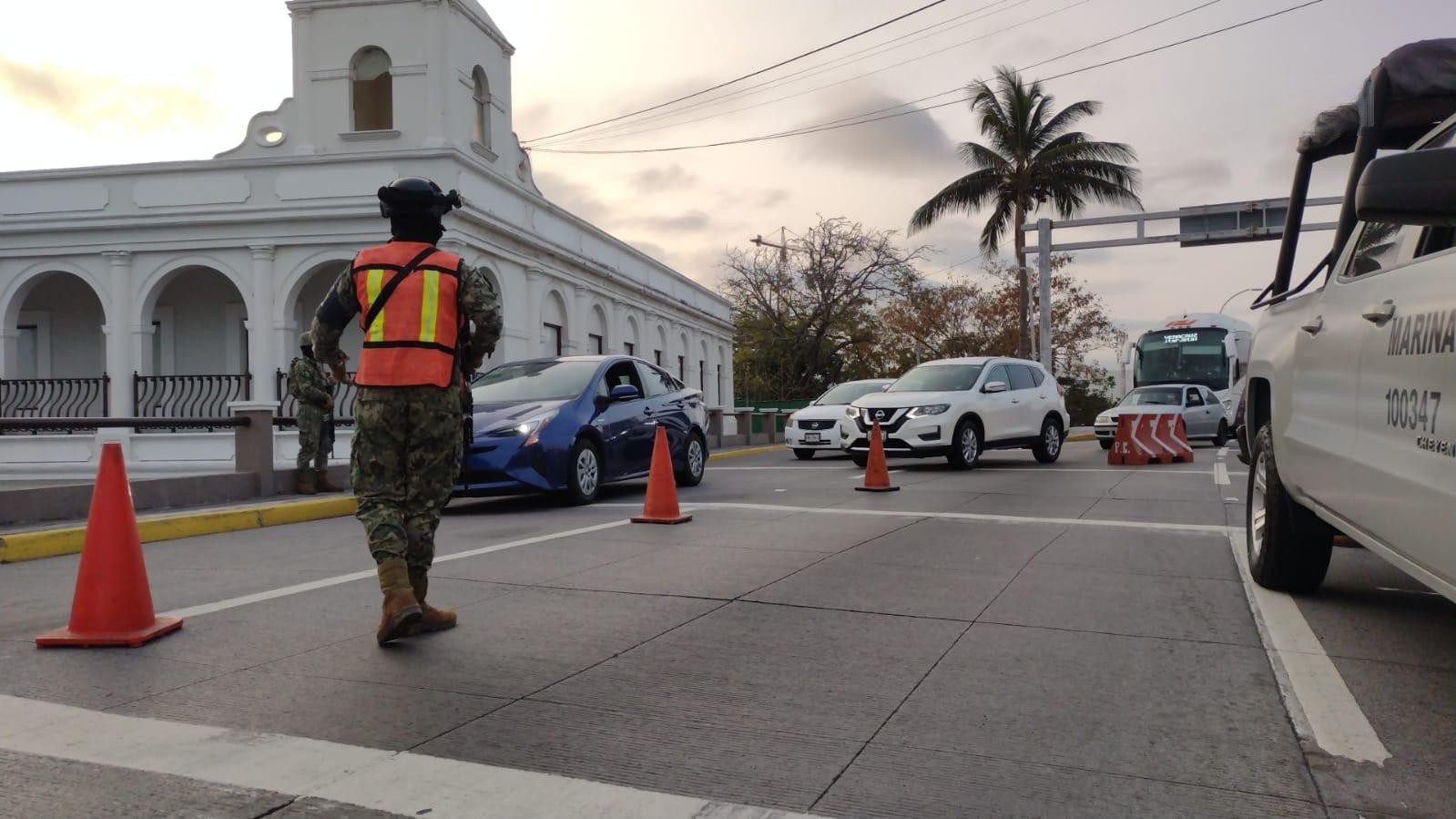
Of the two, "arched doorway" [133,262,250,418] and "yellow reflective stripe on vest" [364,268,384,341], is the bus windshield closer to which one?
"arched doorway" [133,262,250,418]

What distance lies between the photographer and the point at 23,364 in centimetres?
2297

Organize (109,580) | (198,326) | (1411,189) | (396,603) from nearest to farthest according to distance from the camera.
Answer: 1. (1411,189)
2. (396,603)
3. (109,580)
4. (198,326)

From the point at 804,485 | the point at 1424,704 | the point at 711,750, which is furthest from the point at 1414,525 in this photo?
the point at 804,485

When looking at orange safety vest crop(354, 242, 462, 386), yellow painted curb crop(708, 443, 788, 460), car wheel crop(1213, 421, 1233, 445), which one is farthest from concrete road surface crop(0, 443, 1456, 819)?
car wheel crop(1213, 421, 1233, 445)

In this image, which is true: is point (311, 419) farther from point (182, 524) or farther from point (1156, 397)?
point (1156, 397)

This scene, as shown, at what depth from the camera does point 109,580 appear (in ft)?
15.5

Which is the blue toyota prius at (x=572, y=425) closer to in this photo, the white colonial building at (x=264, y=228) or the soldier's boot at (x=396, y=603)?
the soldier's boot at (x=396, y=603)

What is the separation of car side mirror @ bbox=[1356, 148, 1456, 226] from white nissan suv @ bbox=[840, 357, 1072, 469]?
1126cm

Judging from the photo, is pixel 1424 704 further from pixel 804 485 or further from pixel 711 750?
pixel 804 485

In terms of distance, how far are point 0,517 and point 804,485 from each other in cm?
803

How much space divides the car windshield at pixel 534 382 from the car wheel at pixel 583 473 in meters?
0.57

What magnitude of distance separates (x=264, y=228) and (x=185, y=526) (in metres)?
12.9

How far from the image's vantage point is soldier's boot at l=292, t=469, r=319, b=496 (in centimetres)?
1292

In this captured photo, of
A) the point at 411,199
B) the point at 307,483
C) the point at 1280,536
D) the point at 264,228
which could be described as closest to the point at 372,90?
the point at 264,228
